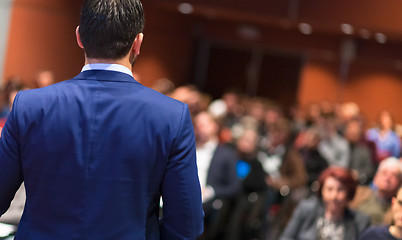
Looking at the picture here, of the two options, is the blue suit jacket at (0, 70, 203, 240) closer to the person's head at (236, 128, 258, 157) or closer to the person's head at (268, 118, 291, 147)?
the person's head at (236, 128, 258, 157)

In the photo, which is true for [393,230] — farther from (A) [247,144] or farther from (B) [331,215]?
(A) [247,144]

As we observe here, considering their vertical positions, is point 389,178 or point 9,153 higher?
point 9,153

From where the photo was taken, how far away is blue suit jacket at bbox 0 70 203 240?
1.36 metres

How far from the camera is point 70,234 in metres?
1.37

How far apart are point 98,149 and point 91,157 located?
3 centimetres

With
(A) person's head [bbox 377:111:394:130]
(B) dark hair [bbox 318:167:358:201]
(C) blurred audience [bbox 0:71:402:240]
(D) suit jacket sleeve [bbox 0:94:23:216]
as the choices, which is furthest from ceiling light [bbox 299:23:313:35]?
(D) suit jacket sleeve [bbox 0:94:23:216]

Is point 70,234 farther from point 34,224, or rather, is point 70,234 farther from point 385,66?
point 385,66

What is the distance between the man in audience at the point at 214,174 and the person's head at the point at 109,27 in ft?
10.9

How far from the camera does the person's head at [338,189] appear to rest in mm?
3639

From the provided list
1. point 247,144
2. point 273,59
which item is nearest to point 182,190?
point 247,144

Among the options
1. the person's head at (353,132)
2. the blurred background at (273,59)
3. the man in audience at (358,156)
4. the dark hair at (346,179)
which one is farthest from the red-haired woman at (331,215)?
the blurred background at (273,59)

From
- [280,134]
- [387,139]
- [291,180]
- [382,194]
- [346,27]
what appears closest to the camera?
[382,194]

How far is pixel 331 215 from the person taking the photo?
146 inches

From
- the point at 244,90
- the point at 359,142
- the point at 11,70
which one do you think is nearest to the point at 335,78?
the point at 244,90
